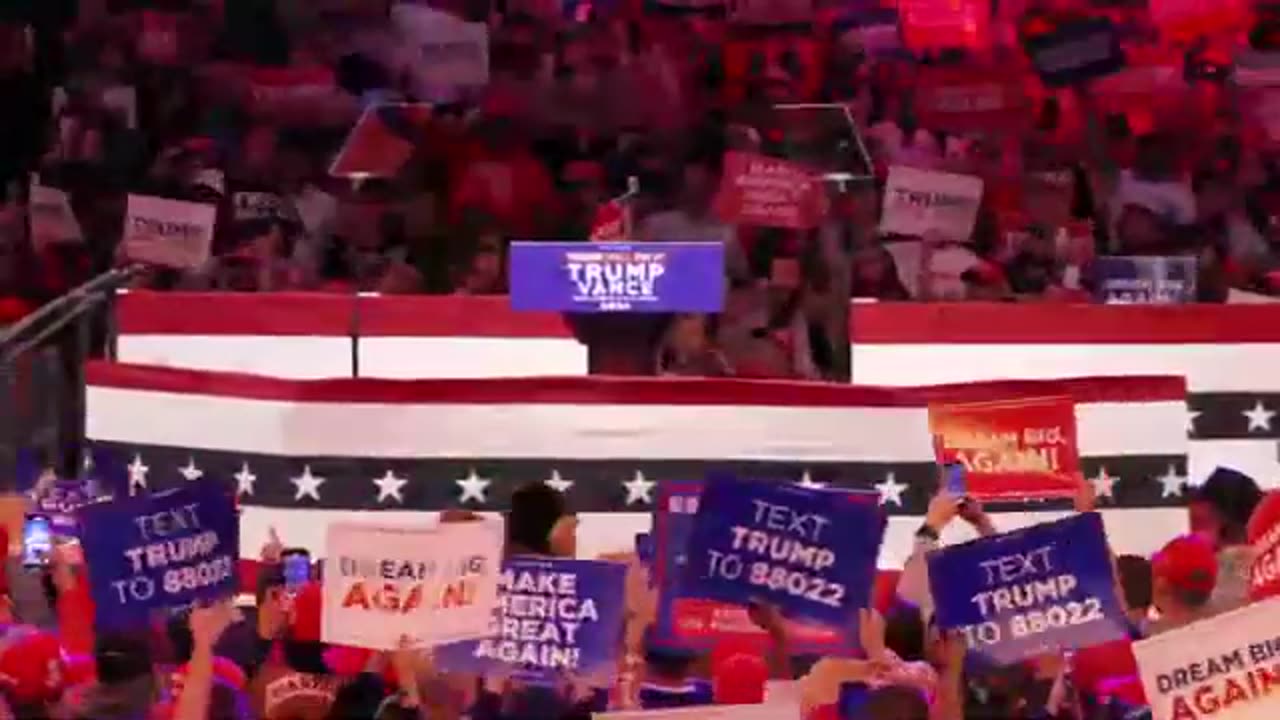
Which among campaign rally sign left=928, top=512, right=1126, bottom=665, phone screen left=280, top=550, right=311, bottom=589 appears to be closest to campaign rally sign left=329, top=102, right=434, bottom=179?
phone screen left=280, top=550, right=311, bottom=589

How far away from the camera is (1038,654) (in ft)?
15.5

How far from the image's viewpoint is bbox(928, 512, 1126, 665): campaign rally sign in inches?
184

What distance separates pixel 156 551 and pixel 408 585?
26.0 inches

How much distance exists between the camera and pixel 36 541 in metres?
6.11

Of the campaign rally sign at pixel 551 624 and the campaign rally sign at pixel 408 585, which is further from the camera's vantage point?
the campaign rally sign at pixel 551 624

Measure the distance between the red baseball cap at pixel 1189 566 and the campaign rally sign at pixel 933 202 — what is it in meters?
4.37

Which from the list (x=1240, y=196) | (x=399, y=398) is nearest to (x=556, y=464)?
(x=399, y=398)

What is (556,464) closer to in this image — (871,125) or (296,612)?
(296,612)

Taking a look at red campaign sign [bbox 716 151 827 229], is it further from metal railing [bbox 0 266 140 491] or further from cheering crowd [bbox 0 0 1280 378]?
metal railing [bbox 0 266 140 491]

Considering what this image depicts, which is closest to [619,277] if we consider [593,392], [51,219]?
[593,392]

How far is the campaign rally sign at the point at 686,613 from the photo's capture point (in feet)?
17.8

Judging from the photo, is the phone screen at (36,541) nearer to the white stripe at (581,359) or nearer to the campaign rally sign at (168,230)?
the white stripe at (581,359)

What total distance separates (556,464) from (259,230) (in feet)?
11.2

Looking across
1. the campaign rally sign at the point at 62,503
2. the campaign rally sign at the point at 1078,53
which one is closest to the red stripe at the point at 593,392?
the campaign rally sign at the point at 62,503
